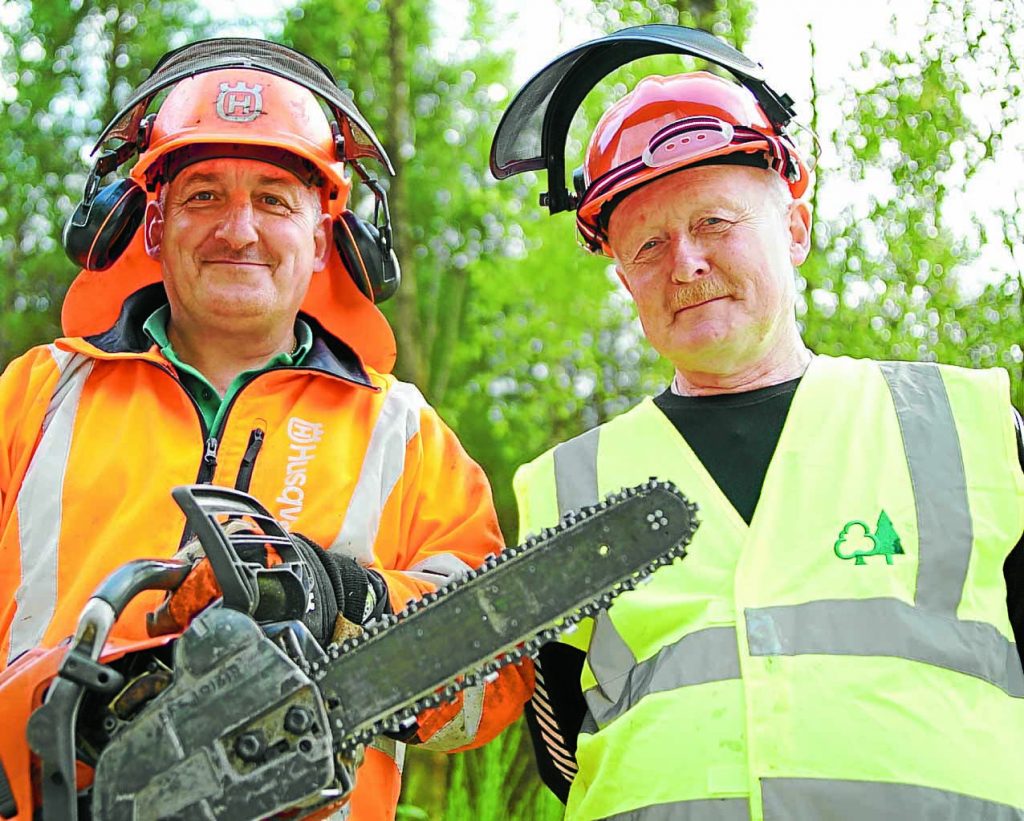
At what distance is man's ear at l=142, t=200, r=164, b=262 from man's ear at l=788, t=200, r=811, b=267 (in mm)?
1720

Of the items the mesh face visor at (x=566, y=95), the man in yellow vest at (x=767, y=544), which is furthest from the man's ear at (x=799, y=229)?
the mesh face visor at (x=566, y=95)

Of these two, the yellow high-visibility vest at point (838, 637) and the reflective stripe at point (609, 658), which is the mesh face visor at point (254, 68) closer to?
the yellow high-visibility vest at point (838, 637)

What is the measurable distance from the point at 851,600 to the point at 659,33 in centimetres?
147

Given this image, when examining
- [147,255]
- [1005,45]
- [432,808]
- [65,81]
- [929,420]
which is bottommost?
[432,808]

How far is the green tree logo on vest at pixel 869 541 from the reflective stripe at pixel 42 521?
70.0 inches

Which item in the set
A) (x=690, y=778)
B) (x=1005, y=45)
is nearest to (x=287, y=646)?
(x=690, y=778)

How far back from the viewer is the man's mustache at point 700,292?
262 centimetres

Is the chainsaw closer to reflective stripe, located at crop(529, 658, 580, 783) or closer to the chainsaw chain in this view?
the chainsaw chain

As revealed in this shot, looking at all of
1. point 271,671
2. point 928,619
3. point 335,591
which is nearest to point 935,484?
point 928,619

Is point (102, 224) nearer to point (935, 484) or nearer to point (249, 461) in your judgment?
point (249, 461)

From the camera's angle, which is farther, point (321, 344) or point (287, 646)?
point (321, 344)

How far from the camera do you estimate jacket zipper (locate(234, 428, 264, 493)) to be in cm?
268

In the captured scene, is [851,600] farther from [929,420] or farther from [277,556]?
[277,556]

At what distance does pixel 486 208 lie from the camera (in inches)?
325
